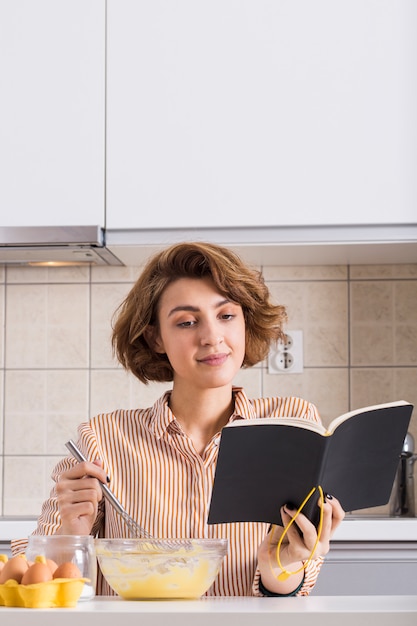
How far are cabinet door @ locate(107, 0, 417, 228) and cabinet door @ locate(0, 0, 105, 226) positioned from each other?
4 cm

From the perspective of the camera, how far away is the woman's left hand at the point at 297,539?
1.21 m

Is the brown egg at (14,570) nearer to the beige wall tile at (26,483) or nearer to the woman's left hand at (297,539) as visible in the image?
the woman's left hand at (297,539)

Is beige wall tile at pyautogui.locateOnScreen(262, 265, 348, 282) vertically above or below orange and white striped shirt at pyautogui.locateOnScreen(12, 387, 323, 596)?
above

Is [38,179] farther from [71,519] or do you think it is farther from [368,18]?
[71,519]

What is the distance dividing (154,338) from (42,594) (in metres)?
0.82

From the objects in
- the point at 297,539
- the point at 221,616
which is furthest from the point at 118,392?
the point at 221,616

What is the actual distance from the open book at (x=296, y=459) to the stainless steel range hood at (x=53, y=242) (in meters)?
1.24

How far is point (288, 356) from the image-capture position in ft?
8.84

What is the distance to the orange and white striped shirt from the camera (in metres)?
1.51

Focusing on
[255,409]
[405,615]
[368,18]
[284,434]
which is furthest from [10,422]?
[405,615]

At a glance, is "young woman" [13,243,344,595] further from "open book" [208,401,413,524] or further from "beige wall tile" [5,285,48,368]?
"beige wall tile" [5,285,48,368]

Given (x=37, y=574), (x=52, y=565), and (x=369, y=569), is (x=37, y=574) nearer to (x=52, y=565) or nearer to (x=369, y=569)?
(x=52, y=565)

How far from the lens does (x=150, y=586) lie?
3.46ft

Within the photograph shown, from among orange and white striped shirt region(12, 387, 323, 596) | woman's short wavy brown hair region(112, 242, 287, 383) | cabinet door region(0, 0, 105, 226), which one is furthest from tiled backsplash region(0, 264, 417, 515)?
orange and white striped shirt region(12, 387, 323, 596)
